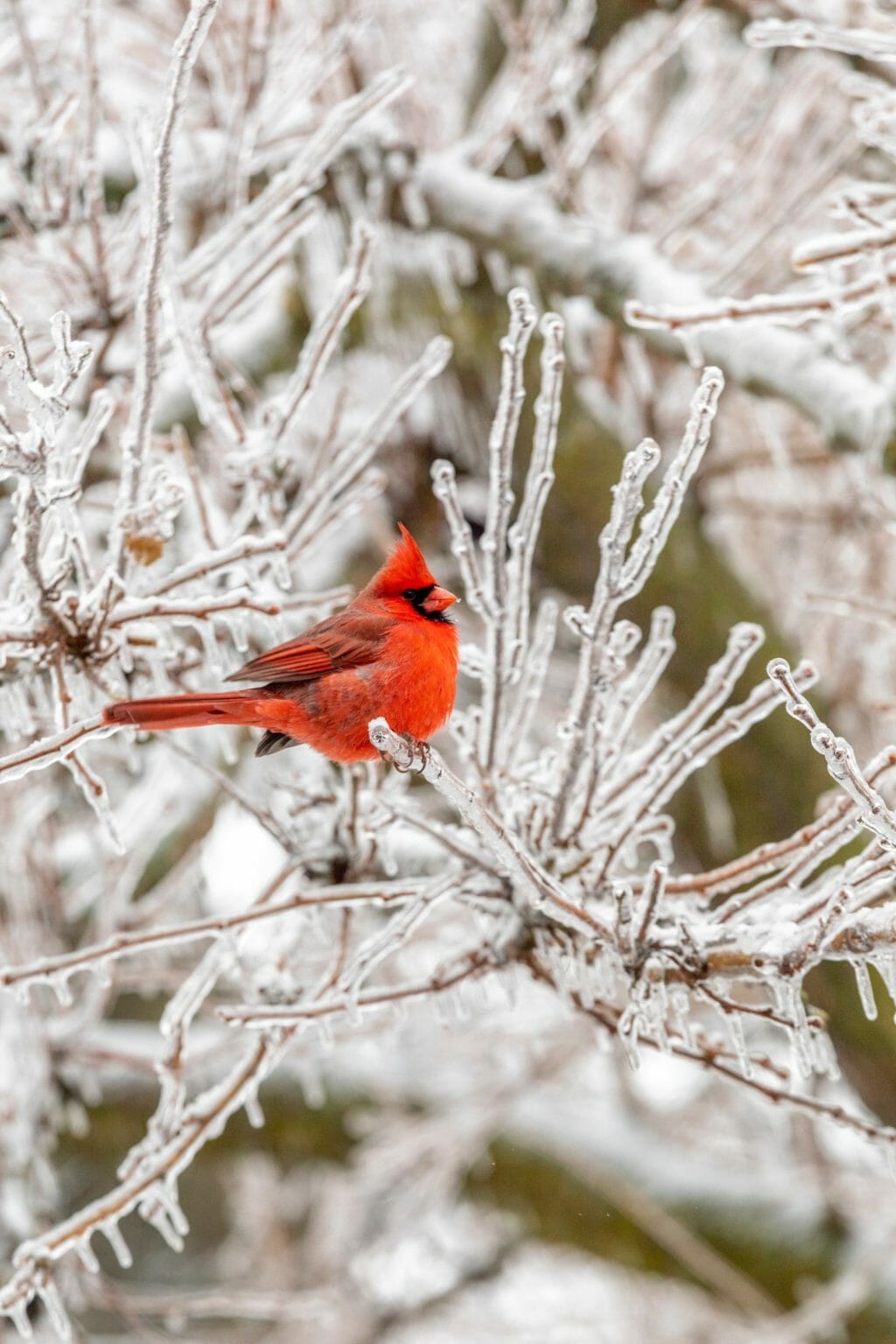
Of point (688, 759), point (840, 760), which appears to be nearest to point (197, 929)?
point (688, 759)

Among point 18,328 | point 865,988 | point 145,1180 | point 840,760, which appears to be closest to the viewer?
point 840,760

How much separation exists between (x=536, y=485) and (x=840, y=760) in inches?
31.0

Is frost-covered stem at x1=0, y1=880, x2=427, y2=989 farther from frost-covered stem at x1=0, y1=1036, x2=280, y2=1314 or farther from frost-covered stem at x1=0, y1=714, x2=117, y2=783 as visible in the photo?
frost-covered stem at x1=0, y1=714, x2=117, y2=783

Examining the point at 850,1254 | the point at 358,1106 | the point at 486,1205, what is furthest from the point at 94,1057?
the point at 850,1254

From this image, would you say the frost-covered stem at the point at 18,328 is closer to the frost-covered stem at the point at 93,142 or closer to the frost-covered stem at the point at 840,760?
the frost-covered stem at the point at 93,142

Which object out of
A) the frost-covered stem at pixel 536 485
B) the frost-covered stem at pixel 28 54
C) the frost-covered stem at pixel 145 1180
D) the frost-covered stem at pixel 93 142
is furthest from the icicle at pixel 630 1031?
the frost-covered stem at pixel 28 54

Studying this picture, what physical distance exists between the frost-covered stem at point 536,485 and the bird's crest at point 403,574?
0.50 meters

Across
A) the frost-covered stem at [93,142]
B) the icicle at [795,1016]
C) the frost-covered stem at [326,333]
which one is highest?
the frost-covered stem at [93,142]

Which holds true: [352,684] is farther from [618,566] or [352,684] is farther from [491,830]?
[618,566]

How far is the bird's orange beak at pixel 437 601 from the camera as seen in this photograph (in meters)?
2.93

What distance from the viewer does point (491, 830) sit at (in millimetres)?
2150

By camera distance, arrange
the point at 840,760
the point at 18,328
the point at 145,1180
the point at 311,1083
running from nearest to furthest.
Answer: the point at 840,760 < the point at 18,328 < the point at 145,1180 < the point at 311,1083

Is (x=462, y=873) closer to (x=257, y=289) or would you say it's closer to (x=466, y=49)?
(x=257, y=289)

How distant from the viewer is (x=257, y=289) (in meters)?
3.28
